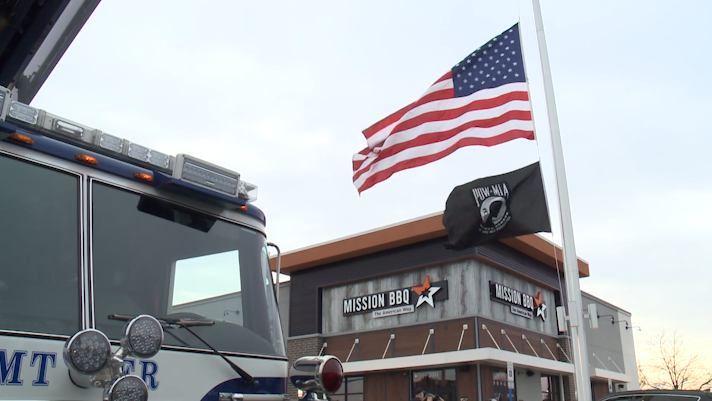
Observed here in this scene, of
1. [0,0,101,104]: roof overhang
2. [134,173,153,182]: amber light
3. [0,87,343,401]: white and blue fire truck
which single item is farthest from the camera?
[0,0,101,104]: roof overhang

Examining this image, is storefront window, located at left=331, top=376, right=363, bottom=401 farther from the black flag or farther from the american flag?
the black flag

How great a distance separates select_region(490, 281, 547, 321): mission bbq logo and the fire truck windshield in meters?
19.5

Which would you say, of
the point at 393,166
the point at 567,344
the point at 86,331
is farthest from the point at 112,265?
the point at 567,344

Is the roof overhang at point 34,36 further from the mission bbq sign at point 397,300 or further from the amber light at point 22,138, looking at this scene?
the mission bbq sign at point 397,300

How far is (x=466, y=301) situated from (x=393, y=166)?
12904 mm

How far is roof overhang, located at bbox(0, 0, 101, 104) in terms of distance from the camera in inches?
169

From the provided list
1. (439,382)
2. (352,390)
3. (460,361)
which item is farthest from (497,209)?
(352,390)

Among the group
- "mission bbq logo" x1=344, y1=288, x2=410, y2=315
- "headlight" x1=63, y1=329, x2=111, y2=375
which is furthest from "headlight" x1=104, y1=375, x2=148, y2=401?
"mission bbq logo" x1=344, y1=288, x2=410, y2=315

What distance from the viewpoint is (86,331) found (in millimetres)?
2812

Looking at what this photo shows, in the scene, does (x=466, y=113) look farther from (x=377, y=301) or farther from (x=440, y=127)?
(x=377, y=301)

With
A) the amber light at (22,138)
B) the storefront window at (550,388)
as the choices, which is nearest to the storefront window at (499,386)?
the storefront window at (550,388)

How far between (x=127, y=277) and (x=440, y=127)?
7079mm

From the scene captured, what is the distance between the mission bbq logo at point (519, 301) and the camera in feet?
75.6

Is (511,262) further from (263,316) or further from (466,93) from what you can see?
(263,316)
